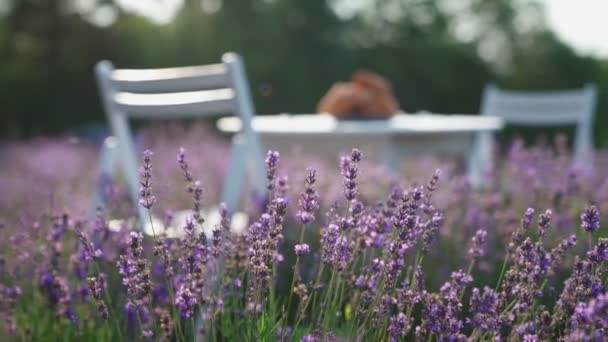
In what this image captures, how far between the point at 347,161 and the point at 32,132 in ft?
35.5

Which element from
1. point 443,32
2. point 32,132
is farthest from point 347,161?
point 443,32

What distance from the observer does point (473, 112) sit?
37.5 feet

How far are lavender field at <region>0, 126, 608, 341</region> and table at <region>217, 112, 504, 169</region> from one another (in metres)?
0.15

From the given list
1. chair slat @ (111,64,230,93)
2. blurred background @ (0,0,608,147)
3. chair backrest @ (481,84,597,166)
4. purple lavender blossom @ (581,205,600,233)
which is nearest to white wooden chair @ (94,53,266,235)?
chair slat @ (111,64,230,93)

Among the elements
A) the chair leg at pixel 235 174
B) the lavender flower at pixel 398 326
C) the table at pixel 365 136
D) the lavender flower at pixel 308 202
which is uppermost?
the table at pixel 365 136

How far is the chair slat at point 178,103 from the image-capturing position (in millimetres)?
2994

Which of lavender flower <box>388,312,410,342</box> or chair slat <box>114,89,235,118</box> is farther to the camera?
chair slat <box>114,89,235,118</box>

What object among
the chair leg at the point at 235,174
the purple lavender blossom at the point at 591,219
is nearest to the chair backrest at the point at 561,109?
the chair leg at the point at 235,174

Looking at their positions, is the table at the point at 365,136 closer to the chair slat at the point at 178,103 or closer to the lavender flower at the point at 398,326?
the chair slat at the point at 178,103

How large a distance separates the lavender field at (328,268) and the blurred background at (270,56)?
24.2 feet

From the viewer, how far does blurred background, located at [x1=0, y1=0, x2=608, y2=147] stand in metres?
11.3

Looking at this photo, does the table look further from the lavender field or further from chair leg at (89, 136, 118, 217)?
chair leg at (89, 136, 118, 217)

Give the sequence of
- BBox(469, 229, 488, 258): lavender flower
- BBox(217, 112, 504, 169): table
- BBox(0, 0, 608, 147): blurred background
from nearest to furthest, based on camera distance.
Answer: BBox(469, 229, 488, 258): lavender flower
BBox(217, 112, 504, 169): table
BBox(0, 0, 608, 147): blurred background

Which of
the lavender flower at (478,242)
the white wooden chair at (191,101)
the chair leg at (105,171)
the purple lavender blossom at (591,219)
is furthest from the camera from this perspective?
the chair leg at (105,171)
